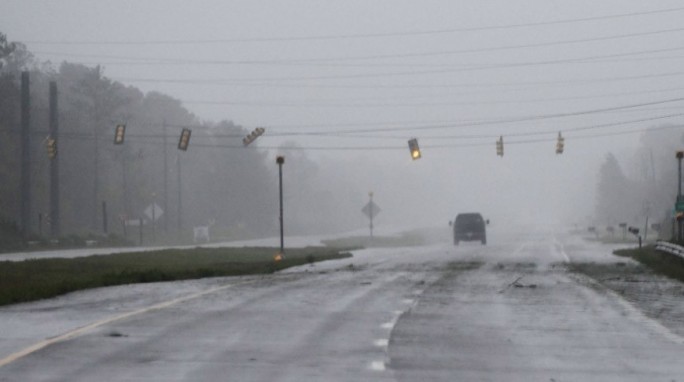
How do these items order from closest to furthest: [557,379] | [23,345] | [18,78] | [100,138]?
[557,379] < [23,345] < [100,138] < [18,78]

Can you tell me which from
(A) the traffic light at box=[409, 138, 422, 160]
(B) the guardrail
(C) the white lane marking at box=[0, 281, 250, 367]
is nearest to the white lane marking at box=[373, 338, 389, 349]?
(C) the white lane marking at box=[0, 281, 250, 367]

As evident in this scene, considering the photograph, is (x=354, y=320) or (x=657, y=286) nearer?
(x=354, y=320)

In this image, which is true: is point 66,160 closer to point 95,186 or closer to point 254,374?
point 95,186

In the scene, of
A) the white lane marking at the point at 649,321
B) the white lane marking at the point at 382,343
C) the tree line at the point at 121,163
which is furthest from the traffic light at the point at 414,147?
the white lane marking at the point at 382,343

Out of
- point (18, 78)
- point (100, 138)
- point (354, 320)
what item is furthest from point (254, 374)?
point (18, 78)

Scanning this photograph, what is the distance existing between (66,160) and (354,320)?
98083mm

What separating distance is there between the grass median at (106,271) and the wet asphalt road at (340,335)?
3.58 feet

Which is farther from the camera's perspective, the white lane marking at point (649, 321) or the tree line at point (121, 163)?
the tree line at point (121, 163)

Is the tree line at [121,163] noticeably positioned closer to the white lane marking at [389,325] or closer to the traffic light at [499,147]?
the traffic light at [499,147]

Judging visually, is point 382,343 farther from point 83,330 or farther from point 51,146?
point 51,146

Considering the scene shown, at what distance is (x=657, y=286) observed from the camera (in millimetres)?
29312

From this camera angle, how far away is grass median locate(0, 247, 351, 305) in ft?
86.8

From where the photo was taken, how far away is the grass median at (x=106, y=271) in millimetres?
26464

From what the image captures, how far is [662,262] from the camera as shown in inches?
1569
